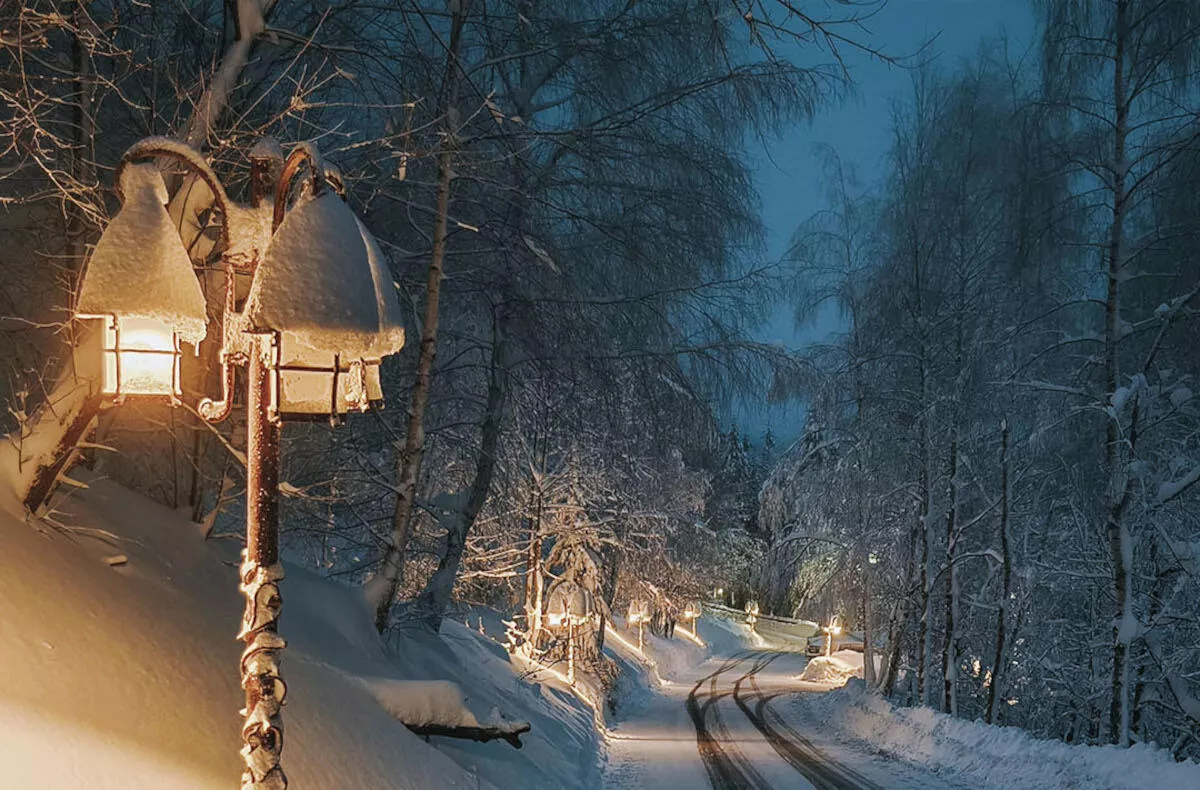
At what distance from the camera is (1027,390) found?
16.6m

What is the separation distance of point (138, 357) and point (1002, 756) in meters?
13.8

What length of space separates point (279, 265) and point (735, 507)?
54.4 m

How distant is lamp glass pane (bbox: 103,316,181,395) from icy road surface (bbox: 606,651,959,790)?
1112 cm

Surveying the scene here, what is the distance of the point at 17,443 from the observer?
532 centimetres

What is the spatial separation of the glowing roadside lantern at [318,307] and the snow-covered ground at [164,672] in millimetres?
1738

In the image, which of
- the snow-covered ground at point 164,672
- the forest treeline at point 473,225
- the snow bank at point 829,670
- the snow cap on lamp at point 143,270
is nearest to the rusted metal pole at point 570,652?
the forest treeline at point 473,225

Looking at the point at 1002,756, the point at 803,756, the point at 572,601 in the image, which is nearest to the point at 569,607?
the point at 572,601

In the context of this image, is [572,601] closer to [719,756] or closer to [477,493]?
[719,756]

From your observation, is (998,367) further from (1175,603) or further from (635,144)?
(635,144)

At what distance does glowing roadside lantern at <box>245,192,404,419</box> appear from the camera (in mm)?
3371

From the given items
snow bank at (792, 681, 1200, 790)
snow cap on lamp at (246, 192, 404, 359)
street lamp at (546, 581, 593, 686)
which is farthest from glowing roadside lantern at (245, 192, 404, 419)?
street lamp at (546, 581, 593, 686)

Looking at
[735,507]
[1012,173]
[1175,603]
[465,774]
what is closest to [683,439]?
[465,774]

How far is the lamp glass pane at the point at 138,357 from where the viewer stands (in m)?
3.63

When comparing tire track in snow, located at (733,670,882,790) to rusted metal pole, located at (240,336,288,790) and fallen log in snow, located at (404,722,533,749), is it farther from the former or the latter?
rusted metal pole, located at (240,336,288,790)
